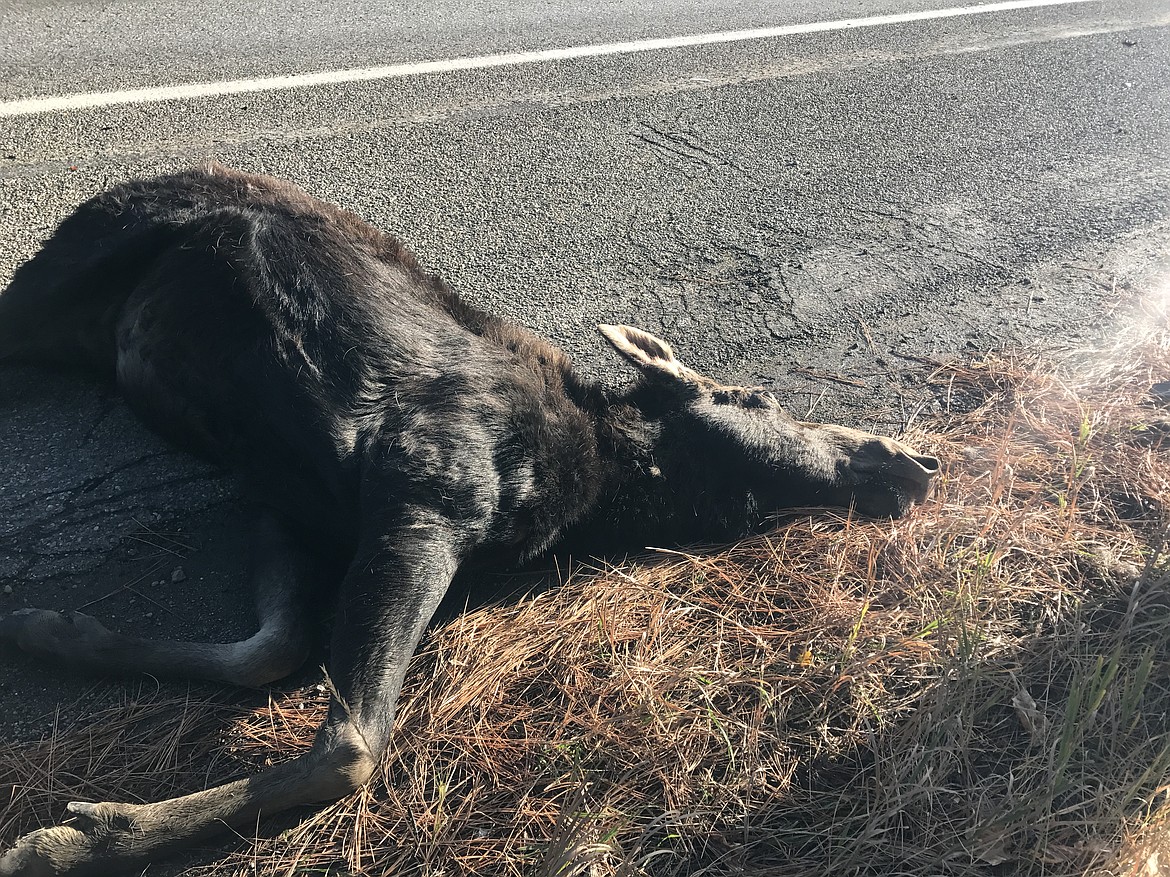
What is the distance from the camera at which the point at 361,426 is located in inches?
122

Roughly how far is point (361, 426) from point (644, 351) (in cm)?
118

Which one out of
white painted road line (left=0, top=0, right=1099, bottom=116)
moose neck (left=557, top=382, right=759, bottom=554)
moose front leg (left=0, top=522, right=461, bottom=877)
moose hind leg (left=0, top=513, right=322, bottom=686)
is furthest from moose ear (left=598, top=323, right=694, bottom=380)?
white painted road line (left=0, top=0, right=1099, bottom=116)

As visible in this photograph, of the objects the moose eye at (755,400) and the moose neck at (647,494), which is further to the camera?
the moose eye at (755,400)

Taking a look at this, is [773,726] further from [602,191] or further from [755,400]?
[602,191]

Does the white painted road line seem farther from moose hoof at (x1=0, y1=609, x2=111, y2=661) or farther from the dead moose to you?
moose hoof at (x1=0, y1=609, x2=111, y2=661)

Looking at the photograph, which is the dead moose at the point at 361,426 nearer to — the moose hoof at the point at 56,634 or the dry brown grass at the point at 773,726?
the moose hoof at the point at 56,634

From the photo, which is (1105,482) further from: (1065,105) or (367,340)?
(1065,105)

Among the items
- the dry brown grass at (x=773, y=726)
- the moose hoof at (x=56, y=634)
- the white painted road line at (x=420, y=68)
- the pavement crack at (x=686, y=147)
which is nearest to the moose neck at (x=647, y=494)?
the dry brown grass at (x=773, y=726)

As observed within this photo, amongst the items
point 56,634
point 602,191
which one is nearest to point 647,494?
point 56,634

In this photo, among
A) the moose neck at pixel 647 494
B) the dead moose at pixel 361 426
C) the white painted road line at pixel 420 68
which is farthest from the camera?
the white painted road line at pixel 420 68

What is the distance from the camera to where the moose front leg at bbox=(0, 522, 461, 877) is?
2287 mm

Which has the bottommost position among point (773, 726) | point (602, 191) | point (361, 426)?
point (773, 726)

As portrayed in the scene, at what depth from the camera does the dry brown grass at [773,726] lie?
232cm

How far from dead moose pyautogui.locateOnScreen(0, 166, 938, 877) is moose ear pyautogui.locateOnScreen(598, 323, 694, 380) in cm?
1
